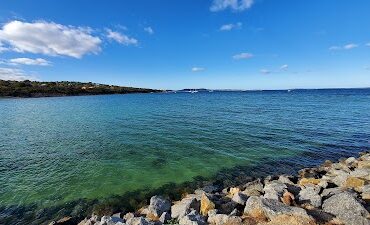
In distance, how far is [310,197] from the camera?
12.5m

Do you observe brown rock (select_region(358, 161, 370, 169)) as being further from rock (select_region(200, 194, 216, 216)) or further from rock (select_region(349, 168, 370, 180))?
rock (select_region(200, 194, 216, 216))

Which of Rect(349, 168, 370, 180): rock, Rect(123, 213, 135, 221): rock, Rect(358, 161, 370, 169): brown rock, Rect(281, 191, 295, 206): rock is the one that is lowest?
Rect(123, 213, 135, 221): rock

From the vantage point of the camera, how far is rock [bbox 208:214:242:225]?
1052 centimetres

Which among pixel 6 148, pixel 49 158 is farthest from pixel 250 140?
pixel 6 148

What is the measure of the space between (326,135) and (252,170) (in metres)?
17.4

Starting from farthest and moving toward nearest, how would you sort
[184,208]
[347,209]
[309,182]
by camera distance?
[309,182]
[184,208]
[347,209]

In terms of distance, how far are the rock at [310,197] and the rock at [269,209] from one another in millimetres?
1899

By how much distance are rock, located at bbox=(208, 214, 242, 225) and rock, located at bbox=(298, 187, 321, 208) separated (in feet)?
12.5

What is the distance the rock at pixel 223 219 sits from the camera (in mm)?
10524

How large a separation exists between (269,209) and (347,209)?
294 centimetres

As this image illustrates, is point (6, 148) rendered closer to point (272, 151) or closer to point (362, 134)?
point (272, 151)

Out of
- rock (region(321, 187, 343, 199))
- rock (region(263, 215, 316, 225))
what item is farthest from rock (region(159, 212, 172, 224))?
rock (region(321, 187, 343, 199))

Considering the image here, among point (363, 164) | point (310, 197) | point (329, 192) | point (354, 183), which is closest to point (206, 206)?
point (310, 197)

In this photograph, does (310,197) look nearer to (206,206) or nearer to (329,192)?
(329,192)
